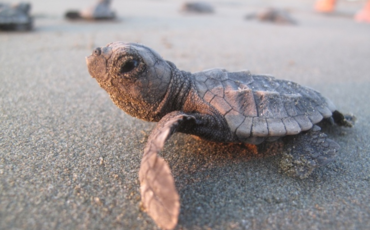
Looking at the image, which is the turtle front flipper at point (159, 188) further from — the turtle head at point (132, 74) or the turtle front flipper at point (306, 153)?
the turtle front flipper at point (306, 153)

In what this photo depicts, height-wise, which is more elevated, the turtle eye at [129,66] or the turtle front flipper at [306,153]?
the turtle eye at [129,66]

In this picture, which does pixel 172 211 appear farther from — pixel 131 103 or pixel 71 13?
pixel 71 13

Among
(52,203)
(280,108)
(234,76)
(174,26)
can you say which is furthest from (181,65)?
(174,26)

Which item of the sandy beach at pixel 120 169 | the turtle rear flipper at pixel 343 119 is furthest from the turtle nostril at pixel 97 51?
the turtle rear flipper at pixel 343 119

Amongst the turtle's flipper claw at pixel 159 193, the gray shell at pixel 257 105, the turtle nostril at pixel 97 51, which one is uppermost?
the turtle nostril at pixel 97 51

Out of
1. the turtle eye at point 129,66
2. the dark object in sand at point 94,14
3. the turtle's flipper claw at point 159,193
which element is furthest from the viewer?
the dark object in sand at point 94,14

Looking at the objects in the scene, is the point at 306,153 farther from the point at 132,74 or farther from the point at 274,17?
the point at 274,17

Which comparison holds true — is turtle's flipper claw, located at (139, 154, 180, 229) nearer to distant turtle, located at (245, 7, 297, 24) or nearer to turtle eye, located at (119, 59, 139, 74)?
turtle eye, located at (119, 59, 139, 74)
